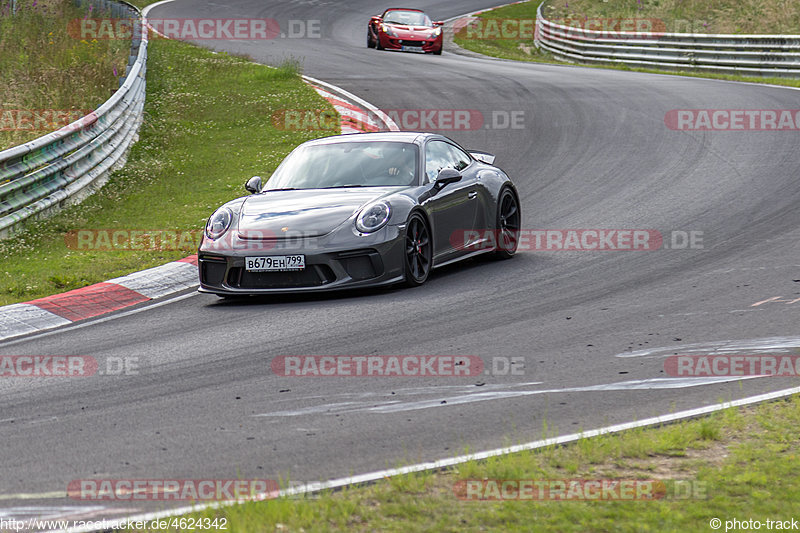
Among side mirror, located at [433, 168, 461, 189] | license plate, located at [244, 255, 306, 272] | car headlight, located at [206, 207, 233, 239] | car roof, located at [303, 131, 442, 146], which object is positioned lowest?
license plate, located at [244, 255, 306, 272]

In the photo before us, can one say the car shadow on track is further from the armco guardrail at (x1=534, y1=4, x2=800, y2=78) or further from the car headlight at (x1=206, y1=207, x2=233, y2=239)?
the armco guardrail at (x1=534, y1=4, x2=800, y2=78)

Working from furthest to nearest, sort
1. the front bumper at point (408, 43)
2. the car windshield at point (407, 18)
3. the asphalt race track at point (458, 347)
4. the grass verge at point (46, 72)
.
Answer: the car windshield at point (407, 18) < the front bumper at point (408, 43) < the grass verge at point (46, 72) < the asphalt race track at point (458, 347)

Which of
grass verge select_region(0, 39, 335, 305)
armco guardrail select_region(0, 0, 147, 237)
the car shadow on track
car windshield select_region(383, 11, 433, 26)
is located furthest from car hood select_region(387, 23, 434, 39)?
the car shadow on track

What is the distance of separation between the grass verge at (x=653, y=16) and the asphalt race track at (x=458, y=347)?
1154 centimetres

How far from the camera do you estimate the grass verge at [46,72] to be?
15.8 metres

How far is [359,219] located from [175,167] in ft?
22.9

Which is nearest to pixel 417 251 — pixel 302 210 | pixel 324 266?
pixel 324 266

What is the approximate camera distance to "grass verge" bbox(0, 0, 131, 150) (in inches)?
623

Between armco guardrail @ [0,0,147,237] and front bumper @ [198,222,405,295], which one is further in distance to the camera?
armco guardrail @ [0,0,147,237]

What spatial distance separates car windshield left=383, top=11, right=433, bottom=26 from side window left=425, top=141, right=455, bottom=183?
21.4 meters

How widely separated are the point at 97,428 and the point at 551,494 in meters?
2.61

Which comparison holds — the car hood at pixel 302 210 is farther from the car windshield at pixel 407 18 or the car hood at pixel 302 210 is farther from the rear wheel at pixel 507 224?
the car windshield at pixel 407 18

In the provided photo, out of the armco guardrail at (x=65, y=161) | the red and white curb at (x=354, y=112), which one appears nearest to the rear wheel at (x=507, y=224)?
the armco guardrail at (x=65, y=161)

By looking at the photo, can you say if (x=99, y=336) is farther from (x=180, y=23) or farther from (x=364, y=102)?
(x=180, y=23)
